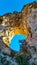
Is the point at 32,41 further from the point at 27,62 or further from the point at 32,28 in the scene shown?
the point at 27,62

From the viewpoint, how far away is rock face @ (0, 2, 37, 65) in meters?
30.7

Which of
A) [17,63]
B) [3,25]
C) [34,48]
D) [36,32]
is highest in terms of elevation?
[3,25]

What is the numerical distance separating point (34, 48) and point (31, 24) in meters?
4.52

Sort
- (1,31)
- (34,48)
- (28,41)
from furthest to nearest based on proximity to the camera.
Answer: (1,31) < (28,41) < (34,48)

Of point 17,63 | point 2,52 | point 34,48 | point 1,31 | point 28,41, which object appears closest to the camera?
point 17,63

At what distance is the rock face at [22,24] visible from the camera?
30.7 m

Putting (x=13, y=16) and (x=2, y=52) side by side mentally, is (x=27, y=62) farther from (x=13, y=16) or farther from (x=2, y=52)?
(x=13, y=16)

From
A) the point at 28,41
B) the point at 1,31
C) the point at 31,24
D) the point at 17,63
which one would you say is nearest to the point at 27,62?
the point at 17,63

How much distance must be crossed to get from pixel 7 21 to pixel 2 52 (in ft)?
33.2

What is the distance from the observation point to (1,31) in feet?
111

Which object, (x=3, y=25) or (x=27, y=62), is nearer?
(x=27, y=62)

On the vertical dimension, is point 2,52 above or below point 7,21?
below

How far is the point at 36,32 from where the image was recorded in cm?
2972

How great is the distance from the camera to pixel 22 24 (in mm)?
34125
